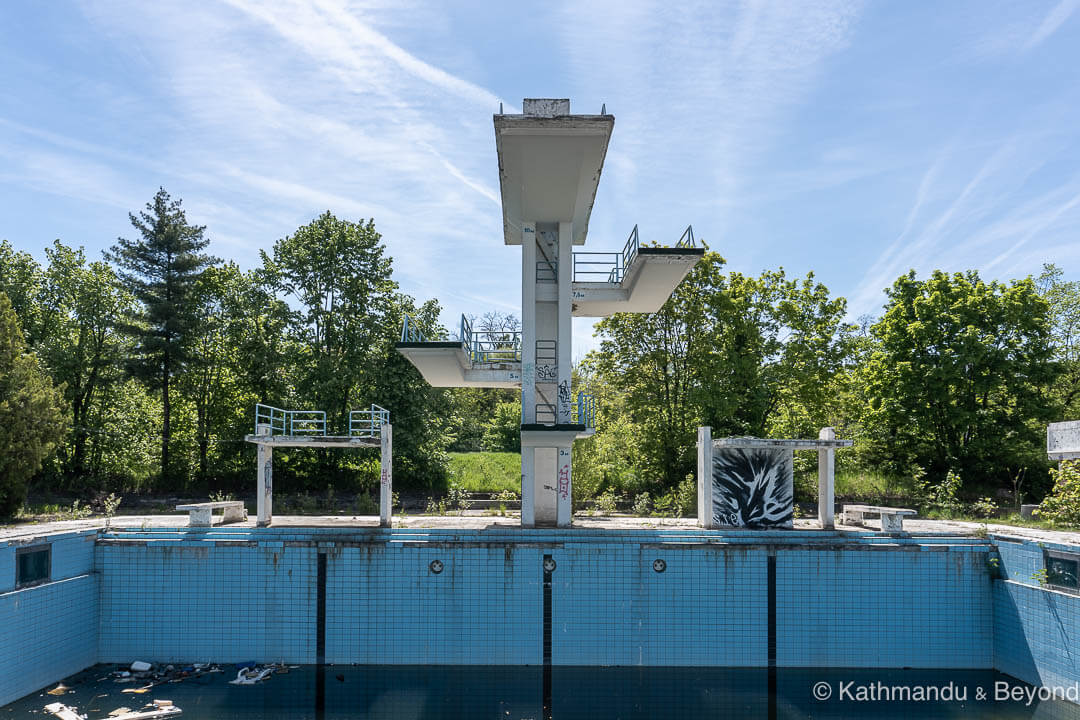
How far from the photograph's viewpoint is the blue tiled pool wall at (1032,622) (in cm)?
1117

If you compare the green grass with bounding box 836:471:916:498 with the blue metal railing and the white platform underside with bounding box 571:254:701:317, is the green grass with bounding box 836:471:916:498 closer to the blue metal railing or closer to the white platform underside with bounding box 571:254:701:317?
the white platform underside with bounding box 571:254:701:317

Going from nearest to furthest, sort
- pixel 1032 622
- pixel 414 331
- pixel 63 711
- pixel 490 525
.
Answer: pixel 63 711 → pixel 1032 622 → pixel 490 525 → pixel 414 331

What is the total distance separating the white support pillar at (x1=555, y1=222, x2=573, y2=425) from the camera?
16.3 metres

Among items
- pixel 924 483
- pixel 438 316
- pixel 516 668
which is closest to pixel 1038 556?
pixel 516 668

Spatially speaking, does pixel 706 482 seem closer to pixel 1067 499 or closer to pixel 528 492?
pixel 528 492

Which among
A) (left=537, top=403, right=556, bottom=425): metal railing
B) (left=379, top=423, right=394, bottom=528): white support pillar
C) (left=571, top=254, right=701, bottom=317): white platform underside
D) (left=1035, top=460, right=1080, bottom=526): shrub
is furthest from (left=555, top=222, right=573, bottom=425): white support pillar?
(left=1035, top=460, right=1080, bottom=526): shrub

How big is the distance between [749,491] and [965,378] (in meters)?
13.6

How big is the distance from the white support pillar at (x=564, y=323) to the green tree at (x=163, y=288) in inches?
714

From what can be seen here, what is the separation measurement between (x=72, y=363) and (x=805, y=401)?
Result: 28.8 meters

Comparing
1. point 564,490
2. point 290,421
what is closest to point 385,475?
point 290,421

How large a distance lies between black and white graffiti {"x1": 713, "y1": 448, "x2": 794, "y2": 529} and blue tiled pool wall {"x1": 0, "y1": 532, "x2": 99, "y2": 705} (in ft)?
42.4

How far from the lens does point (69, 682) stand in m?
11.8

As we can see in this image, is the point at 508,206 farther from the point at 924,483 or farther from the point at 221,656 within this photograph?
the point at 924,483

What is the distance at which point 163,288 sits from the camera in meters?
26.9
